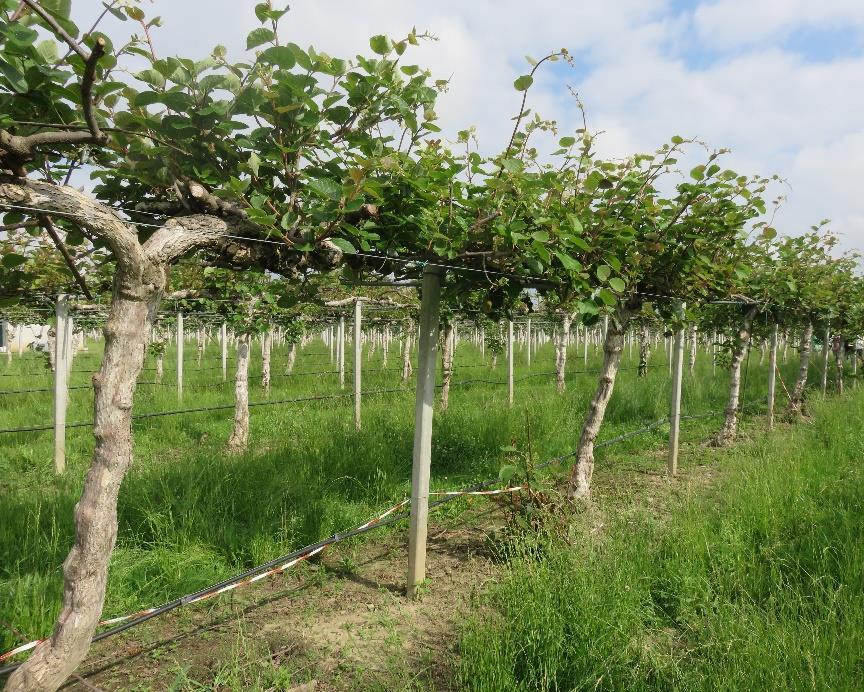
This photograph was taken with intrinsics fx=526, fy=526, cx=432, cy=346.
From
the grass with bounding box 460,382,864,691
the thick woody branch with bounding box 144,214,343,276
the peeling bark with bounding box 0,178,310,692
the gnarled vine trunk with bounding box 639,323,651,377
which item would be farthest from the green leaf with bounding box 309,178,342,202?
the gnarled vine trunk with bounding box 639,323,651,377

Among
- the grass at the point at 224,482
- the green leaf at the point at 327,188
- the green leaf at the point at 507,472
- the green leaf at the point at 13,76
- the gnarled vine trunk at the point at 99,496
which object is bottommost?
the grass at the point at 224,482

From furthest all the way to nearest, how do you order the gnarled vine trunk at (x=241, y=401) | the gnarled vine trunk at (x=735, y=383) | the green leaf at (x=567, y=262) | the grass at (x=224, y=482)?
the gnarled vine trunk at (x=241, y=401), the gnarled vine trunk at (x=735, y=383), the grass at (x=224, y=482), the green leaf at (x=567, y=262)

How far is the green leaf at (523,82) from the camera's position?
86.6 inches

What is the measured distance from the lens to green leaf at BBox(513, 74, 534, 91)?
7.22 ft

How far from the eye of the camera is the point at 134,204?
2.25m

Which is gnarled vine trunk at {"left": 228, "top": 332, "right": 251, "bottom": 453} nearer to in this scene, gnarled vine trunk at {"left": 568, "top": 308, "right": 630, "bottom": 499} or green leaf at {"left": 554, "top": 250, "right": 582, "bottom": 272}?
gnarled vine trunk at {"left": 568, "top": 308, "right": 630, "bottom": 499}

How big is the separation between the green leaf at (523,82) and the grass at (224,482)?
3.28 metres

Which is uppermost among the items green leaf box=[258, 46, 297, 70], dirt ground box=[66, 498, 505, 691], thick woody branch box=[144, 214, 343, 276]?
green leaf box=[258, 46, 297, 70]

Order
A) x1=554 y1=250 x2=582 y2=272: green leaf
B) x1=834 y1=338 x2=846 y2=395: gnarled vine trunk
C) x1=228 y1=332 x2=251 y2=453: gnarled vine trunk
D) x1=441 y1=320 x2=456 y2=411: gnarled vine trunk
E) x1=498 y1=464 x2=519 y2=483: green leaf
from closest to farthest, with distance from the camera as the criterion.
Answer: x1=554 y1=250 x2=582 y2=272: green leaf → x1=498 y1=464 x2=519 y2=483: green leaf → x1=228 y1=332 x2=251 y2=453: gnarled vine trunk → x1=441 y1=320 x2=456 y2=411: gnarled vine trunk → x1=834 y1=338 x2=846 y2=395: gnarled vine trunk

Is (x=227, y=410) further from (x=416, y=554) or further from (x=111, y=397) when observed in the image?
(x=111, y=397)

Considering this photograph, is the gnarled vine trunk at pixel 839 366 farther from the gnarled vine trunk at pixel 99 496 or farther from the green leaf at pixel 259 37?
the gnarled vine trunk at pixel 99 496

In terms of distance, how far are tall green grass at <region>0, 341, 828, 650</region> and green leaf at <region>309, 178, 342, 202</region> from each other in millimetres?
2589

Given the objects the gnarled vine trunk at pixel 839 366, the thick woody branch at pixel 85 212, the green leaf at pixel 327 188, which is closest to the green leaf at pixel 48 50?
the thick woody branch at pixel 85 212

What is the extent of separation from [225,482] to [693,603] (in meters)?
3.49
